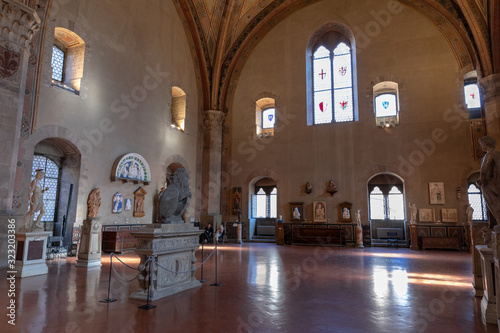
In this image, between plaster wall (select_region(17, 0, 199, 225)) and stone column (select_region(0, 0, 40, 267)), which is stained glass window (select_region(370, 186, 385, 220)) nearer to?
plaster wall (select_region(17, 0, 199, 225))

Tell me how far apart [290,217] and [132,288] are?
40.1ft

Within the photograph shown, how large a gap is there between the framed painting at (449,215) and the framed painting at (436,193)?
0.38m

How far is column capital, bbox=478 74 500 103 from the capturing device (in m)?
14.1

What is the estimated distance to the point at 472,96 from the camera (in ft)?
53.7

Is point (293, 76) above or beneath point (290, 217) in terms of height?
above

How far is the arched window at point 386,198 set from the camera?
18.1 metres

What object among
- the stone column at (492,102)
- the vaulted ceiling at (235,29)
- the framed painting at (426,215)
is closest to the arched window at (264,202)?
the vaulted ceiling at (235,29)

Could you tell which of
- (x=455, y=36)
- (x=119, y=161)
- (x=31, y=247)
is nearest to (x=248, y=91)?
(x=119, y=161)

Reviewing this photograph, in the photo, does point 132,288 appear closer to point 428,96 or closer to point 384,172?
point 384,172

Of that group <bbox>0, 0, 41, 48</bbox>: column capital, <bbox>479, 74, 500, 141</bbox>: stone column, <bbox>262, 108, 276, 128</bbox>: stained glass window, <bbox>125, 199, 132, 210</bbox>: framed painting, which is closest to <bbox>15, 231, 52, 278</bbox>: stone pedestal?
<bbox>125, 199, 132, 210</bbox>: framed painting

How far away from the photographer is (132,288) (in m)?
6.89

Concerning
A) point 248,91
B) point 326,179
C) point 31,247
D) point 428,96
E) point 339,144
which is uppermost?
point 248,91

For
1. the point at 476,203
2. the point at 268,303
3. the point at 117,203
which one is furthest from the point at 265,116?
the point at 268,303

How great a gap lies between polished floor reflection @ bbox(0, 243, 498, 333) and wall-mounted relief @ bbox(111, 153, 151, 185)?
492cm
